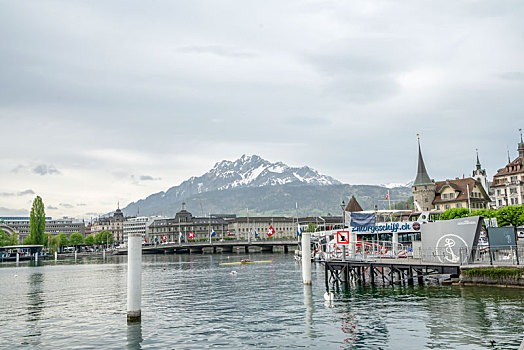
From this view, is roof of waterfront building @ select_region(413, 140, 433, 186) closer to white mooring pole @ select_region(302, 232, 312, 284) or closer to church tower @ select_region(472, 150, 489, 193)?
church tower @ select_region(472, 150, 489, 193)

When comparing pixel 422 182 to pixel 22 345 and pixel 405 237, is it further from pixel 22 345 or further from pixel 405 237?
pixel 22 345

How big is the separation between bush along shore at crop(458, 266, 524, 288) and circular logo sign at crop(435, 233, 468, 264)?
70.1 inches

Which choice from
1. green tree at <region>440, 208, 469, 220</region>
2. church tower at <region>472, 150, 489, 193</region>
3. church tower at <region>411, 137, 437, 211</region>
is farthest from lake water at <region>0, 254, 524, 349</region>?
church tower at <region>472, 150, 489, 193</region>

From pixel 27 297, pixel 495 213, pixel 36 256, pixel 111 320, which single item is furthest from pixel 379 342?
pixel 36 256

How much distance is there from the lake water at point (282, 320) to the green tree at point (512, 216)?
45292 millimetres

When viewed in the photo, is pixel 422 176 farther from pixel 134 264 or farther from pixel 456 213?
pixel 134 264

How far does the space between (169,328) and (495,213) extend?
2929 inches

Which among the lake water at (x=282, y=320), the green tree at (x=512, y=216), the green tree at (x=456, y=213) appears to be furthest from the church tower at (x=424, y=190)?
the lake water at (x=282, y=320)

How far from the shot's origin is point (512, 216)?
277 feet

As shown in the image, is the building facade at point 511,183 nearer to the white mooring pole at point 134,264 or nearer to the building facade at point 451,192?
the building facade at point 451,192

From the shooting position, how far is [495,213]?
88125 mm

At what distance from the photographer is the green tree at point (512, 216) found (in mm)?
83500

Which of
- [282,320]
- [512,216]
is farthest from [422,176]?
[282,320]

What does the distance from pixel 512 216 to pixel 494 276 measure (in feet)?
159
